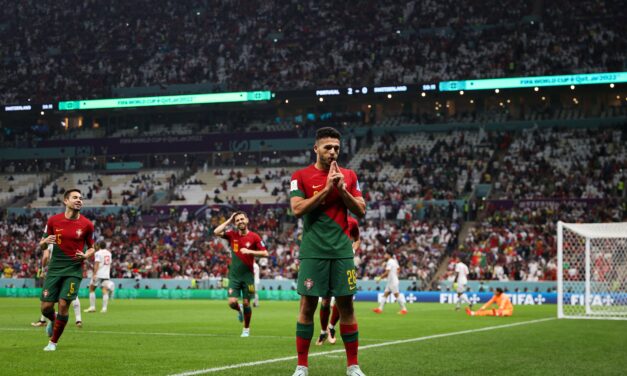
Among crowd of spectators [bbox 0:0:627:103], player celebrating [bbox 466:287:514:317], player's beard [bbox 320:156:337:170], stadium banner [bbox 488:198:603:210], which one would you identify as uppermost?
crowd of spectators [bbox 0:0:627:103]

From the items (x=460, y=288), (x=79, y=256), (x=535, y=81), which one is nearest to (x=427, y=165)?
(x=535, y=81)

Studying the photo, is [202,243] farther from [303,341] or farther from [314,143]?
[303,341]

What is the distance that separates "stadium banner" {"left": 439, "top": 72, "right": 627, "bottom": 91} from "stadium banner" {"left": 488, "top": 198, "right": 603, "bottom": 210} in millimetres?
10169

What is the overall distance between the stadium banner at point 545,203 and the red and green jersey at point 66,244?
40887 millimetres

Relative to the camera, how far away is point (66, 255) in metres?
14.4

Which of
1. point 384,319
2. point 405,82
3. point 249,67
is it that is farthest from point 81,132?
point 384,319

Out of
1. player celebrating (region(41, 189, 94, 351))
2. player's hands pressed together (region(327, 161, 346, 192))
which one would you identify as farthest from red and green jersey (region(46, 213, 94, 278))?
player's hands pressed together (region(327, 161, 346, 192))

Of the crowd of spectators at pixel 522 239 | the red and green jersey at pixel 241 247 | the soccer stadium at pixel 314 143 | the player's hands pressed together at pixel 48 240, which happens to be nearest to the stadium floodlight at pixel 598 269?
the soccer stadium at pixel 314 143

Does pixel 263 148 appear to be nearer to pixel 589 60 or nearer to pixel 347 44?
pixel 347 44

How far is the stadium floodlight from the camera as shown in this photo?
2752cm

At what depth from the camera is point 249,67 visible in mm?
69375

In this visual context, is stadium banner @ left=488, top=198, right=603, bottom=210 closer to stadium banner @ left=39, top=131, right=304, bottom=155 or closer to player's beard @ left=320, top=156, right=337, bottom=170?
stadium banner @ left=39, top=131, right=304, bottom=155

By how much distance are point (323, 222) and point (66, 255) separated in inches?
256

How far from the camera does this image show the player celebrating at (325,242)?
9234mm
